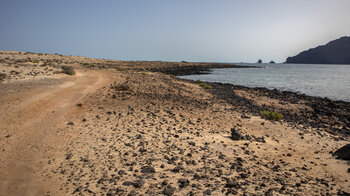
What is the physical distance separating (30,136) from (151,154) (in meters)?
4.69

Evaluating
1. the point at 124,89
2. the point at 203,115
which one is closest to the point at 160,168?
the point at 203,115

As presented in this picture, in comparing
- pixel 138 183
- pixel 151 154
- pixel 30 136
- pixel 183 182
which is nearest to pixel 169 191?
pixel 183 182

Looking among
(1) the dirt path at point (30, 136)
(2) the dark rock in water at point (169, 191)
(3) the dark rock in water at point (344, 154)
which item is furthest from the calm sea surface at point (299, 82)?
(1) the dirt path at point (30, 136)

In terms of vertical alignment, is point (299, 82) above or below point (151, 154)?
above

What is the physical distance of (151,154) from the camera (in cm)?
659

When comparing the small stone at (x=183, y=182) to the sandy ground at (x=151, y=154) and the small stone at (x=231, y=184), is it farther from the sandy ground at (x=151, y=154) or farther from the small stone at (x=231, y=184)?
the small stone at (x=231, y=184)

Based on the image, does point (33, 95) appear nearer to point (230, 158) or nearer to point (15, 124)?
point (15, 124)

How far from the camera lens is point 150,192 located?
4.75m


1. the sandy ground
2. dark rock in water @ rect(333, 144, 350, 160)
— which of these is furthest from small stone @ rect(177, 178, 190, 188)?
dark rock in water @ rect(333, 144, 350, 160)

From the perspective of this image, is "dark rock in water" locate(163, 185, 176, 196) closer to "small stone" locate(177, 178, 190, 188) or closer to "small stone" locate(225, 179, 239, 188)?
"small stone" locate(177, 178, 190, 188)

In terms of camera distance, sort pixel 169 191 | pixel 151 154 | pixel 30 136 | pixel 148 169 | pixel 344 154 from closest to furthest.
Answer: pixel 169 191, pixel 148 169, pixel 151 154, pixel 344 154, pixel 30 136

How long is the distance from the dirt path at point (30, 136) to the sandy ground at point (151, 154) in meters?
0.03

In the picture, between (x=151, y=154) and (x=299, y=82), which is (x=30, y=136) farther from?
(x=299, y=82)

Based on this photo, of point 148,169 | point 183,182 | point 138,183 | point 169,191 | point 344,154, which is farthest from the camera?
point 344,154
